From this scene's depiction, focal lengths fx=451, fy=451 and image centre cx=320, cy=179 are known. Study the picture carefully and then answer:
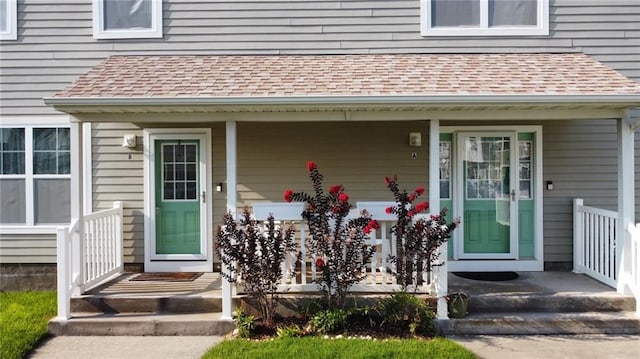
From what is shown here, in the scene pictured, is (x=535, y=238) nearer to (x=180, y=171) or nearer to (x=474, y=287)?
(x=474, y=287)

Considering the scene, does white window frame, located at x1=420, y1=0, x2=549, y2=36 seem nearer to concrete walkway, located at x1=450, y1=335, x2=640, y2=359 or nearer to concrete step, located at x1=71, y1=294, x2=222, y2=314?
concrete walkway, located at x1=450, y1=335, x2=640, y2=359

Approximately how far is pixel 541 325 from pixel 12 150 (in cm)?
738

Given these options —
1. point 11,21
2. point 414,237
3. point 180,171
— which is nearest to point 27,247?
point 180,171

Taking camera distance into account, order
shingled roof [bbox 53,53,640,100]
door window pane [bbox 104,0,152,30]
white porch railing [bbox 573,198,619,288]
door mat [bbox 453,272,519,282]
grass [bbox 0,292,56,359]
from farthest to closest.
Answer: door window pane [bbox 104,0,152,30] → door mat [bbox 453,272,519,282] → white porch railing [bbox 573,198,619,288] → shingled roof [bbox 53,53,640,100] → grass [bbox 0,292,56,359]

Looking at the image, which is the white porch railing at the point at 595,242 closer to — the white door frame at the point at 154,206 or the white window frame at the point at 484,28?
the white window frame at the point at 484,28

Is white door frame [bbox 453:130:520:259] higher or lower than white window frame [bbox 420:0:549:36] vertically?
lower

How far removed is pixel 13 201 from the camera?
21.7 ft

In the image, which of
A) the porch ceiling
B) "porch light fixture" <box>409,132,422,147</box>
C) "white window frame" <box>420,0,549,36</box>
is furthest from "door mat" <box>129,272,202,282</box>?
"white window frame" <box>420,0,549,36</box>

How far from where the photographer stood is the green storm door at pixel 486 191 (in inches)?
258

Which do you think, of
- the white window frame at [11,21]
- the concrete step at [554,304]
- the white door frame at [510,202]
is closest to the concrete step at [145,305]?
the concrete step at [554,304]

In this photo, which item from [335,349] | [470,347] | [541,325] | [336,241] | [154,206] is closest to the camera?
[335,349]

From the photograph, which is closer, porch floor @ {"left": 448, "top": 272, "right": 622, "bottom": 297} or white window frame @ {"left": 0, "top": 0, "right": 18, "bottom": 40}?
porch floor @ {"left": 448, "top": 272, "right": 622, "bottom": 297}

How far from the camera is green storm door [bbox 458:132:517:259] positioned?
654 centimetres

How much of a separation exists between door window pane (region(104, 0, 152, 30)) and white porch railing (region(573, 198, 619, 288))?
6.74 m
